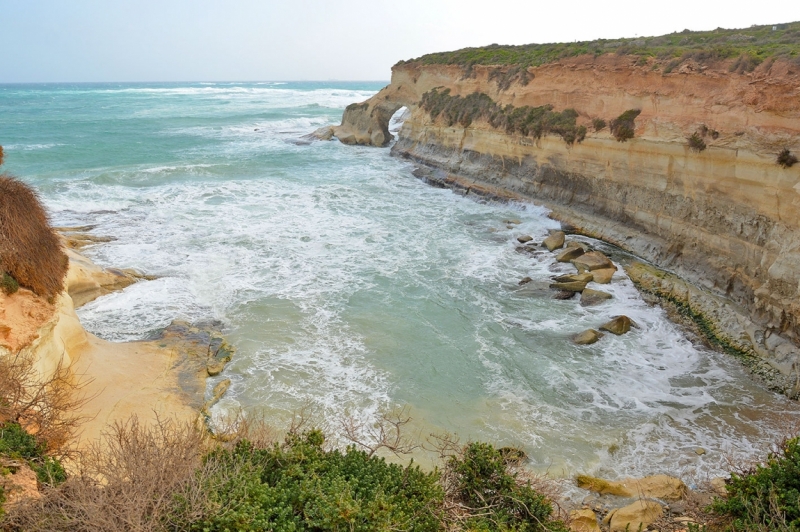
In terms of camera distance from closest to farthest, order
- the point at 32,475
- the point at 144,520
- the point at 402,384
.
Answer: the point at 144,520, the point at 32,475, the point at 402,384

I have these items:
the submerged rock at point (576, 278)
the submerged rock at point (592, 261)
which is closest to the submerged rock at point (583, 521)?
the submerged rock at point (576, 278)

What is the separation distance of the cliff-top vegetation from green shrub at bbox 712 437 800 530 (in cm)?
1221

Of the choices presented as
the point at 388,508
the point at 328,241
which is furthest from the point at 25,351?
the point at 328,241

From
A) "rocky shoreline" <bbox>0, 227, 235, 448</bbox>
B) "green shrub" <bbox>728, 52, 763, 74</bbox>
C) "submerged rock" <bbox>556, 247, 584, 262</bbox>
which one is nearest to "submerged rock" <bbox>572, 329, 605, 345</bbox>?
"submerged rock" <bbox>556, 247, 584, 262</bbox>

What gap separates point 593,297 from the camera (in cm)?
1502

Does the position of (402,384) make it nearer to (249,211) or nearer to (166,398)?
(166,398)

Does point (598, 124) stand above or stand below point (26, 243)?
above

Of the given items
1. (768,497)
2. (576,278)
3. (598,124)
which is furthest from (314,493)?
(598,124)

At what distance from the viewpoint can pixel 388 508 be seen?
5.80 meters

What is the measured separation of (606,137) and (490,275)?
785 centimetres

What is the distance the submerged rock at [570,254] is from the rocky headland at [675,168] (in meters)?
2.03

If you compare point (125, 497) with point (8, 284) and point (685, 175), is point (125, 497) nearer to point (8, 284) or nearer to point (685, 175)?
point (8, 284)

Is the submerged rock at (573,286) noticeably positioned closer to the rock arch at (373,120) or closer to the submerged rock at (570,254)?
the submerged rock at (570,254)

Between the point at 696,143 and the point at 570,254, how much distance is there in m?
5.00
